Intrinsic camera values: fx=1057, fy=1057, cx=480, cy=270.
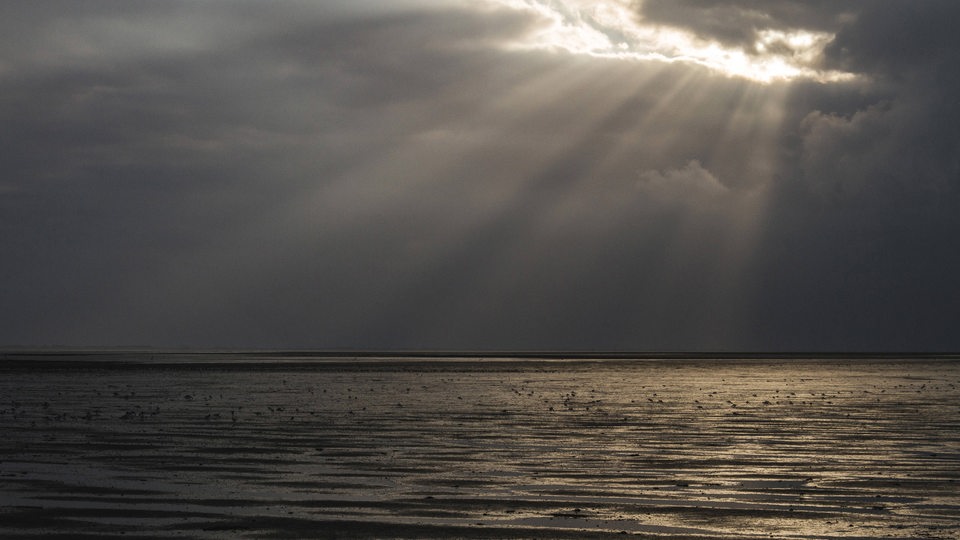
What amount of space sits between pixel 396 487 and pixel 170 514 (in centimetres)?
546

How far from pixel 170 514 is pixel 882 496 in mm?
14710

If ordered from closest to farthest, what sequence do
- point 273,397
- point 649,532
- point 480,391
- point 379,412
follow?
point 649,532
point 379,412
point 273,397
point 480,391

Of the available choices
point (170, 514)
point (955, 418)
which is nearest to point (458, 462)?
point (170, 514)

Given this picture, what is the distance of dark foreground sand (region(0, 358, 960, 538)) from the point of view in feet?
63.2

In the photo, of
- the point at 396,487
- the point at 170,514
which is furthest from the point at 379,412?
the point at 170,514

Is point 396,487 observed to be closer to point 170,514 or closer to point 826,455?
point 170,514

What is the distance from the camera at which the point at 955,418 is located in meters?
43.8

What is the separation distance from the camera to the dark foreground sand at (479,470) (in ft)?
63.2

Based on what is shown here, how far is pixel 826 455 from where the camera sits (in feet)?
99.3

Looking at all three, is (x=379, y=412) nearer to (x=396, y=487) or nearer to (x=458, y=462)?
(x=458, y=462)

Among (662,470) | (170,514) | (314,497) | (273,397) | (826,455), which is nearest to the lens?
(170,514)

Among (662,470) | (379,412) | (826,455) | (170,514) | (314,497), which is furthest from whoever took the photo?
(379,412)

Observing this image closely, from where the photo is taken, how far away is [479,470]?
26.8 meters

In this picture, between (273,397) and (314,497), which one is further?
(273,397)
